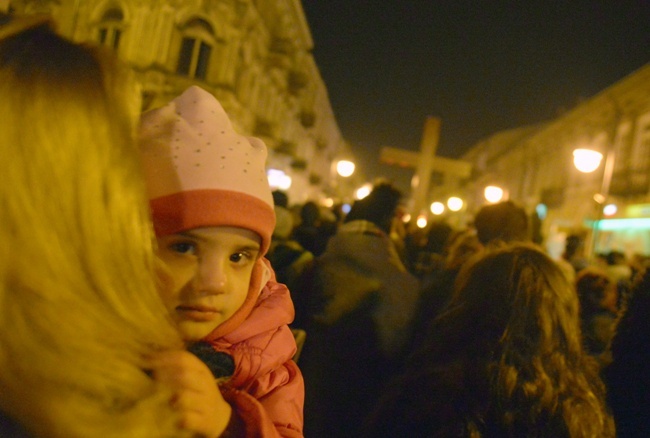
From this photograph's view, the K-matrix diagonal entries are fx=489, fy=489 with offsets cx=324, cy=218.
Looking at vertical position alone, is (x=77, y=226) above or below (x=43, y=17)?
below

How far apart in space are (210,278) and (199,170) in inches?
9.3

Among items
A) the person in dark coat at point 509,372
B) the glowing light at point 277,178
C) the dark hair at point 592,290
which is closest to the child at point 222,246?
the person in dark coat at point 509,372

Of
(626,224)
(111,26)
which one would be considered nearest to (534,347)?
(111,26)

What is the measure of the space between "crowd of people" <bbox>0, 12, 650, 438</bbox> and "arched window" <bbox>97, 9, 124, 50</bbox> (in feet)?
63.9

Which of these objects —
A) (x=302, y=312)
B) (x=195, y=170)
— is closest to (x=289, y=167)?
(x=302, y=312)

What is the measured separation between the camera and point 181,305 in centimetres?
102

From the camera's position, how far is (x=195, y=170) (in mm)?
1060

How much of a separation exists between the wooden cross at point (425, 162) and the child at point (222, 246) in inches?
546

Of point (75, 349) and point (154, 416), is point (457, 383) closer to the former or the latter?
point (154, 416)

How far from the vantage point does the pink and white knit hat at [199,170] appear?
102 cm

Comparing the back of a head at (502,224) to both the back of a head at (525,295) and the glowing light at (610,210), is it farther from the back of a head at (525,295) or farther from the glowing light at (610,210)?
the glowing light at (610,210)

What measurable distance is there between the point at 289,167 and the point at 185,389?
32168mm

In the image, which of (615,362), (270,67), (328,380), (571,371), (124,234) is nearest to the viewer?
(124,234)

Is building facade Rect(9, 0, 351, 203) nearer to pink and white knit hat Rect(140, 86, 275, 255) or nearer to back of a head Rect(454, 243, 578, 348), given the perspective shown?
back of a head Rect(454, 243, 578, 348)
